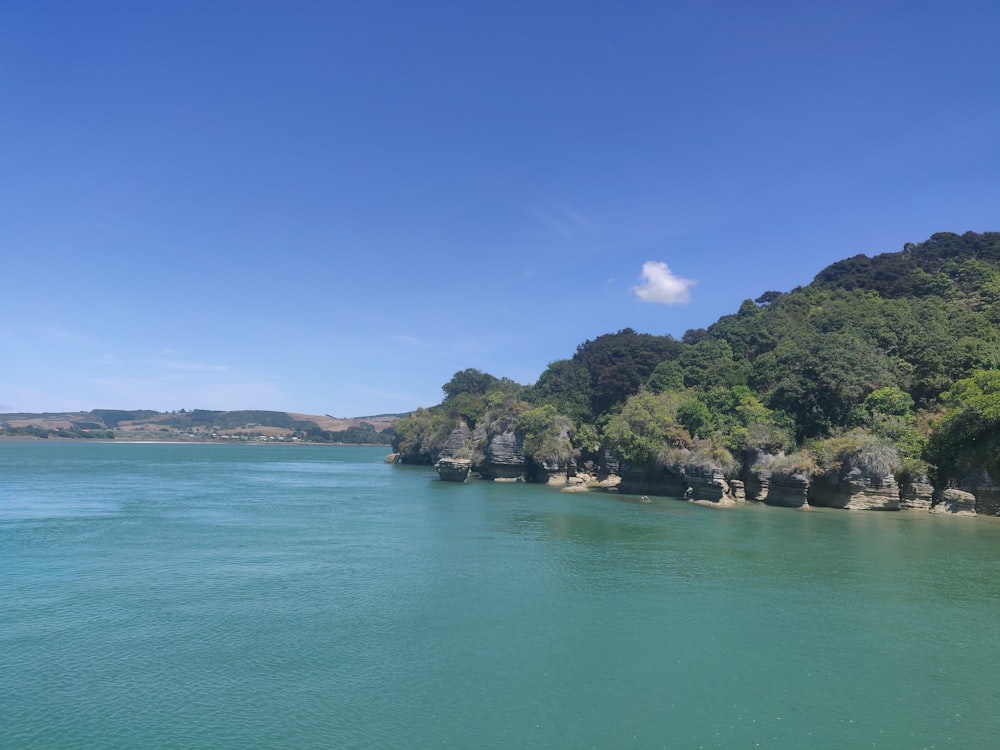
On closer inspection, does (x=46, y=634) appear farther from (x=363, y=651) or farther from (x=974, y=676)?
(x=974, y=676)

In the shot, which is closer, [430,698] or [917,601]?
[430,698]

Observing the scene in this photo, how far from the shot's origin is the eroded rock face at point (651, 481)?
196 feet

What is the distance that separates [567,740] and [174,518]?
3656 centimetres

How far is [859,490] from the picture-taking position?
156ft

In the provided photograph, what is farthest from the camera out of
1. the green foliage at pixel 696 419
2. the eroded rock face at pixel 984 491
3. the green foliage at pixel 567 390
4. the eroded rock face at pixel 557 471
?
the green foliage at pixel 567 390

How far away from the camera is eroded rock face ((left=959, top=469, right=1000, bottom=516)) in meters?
43.9

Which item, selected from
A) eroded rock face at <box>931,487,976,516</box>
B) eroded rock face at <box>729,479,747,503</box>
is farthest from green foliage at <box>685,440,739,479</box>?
eroded rock face at <box>931,487,976,516</box>

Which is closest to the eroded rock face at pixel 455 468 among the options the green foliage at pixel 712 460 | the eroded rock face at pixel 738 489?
the green foliage at pixel 712 460

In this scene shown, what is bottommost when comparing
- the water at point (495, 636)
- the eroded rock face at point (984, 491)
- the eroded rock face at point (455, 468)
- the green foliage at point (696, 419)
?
the water at point (495, 636)

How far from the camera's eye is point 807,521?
42625 mm

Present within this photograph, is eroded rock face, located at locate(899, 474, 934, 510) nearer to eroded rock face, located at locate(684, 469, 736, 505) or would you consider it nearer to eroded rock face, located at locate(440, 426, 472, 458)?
eroded rock face, located at locate(684, 469, 736, 505)

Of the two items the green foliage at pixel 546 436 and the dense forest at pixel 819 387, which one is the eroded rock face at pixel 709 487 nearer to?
the dense forest at pixel 819 387

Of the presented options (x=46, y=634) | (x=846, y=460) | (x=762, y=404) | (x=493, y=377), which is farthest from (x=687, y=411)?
(x=493, y=377)

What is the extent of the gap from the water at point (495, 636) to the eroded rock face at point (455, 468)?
32.7 m
